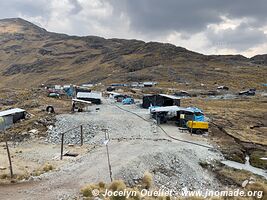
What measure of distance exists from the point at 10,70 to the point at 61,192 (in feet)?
617

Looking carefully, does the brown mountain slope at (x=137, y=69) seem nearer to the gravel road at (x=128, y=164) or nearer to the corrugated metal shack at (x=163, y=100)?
the corrugated metal shack at (x=163, y=100)

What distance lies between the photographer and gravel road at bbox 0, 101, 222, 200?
1950 centimetres

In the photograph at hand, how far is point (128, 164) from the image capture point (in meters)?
23.4

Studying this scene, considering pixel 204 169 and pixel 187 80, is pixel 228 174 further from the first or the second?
pixel 187 80

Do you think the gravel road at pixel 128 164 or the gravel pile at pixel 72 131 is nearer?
the gravel road at pixel 128 164

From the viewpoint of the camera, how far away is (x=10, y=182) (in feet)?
68.2

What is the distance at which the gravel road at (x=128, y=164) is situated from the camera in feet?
64.0

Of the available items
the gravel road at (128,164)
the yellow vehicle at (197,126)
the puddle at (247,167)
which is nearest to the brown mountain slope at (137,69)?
the yellow vehicle at (197,126)

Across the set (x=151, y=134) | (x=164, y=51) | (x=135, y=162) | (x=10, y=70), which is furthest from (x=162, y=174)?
(x=10, y=70)

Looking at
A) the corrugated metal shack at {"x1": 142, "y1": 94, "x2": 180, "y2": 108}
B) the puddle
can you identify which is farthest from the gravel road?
the corrugated metal shack at {"x1": 142, "y1": 94, "x2": 180, "y2": 108}

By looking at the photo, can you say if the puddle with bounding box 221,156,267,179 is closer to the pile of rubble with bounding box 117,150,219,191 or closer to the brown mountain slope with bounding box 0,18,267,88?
the pile of rubble with bounding box 117,150,219,191

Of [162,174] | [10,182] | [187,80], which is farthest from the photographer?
[187,80]

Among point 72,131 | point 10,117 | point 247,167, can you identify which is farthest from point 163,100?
point 247,167

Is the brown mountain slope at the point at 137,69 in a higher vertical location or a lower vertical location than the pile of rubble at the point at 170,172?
higher
